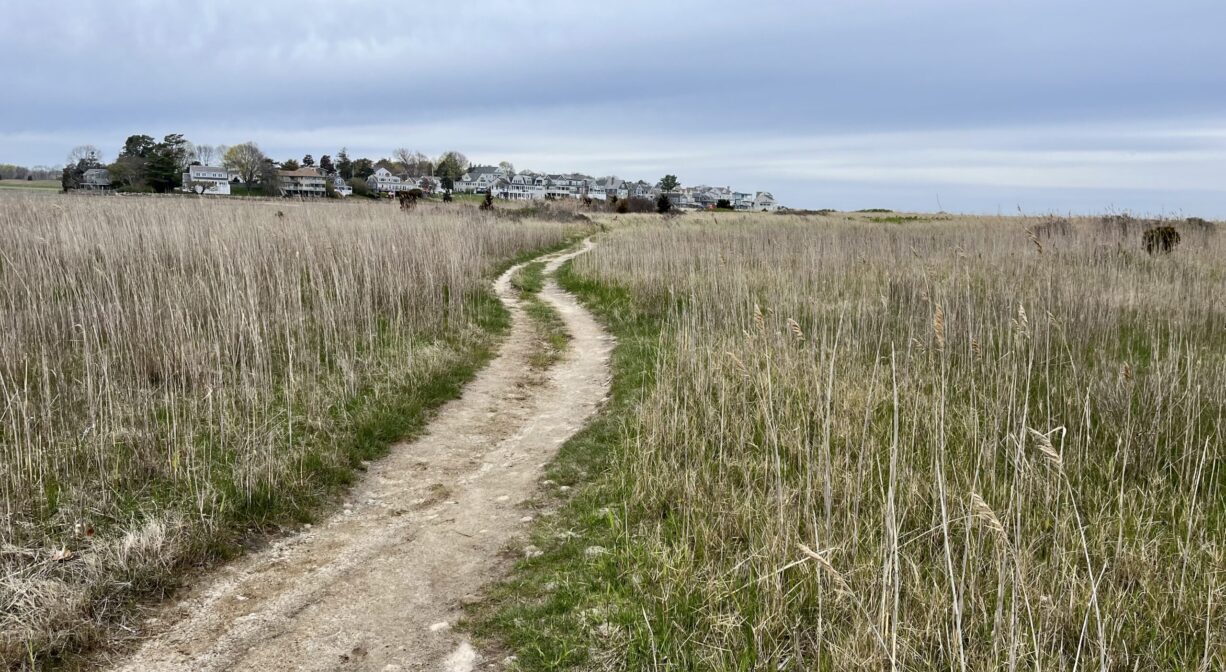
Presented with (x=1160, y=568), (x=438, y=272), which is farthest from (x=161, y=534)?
(x=438, y=272)

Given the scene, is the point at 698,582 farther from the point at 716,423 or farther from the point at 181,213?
the point at 181,213

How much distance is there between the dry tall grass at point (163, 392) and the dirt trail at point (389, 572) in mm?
370

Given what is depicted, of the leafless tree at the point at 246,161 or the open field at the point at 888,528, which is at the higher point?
the leafless tree at the point at 246,161

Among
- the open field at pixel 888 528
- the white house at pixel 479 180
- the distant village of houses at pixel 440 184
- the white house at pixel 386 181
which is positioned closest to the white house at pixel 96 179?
the distant village of houses at pixel 440 184

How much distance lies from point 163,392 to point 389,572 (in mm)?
3437

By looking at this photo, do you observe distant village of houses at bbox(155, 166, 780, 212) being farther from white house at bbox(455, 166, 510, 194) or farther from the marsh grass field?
the marsh grass field

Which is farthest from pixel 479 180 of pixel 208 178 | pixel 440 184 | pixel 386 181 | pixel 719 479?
pixel 719 479

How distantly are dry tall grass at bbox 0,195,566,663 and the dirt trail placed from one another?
37 cm

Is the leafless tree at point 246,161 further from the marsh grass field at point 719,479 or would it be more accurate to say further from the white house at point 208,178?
the marsh grass field at point 719,479

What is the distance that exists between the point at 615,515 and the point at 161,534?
2.58 metres

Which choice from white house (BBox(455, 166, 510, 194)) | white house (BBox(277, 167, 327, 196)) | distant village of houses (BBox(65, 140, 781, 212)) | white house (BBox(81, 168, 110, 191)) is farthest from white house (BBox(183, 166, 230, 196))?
white house (BBox(455, 166, 510, 194))

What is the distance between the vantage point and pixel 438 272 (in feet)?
36.1

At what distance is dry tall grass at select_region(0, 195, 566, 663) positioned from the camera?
11.9 feet

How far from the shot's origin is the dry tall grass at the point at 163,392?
3.62 meters
